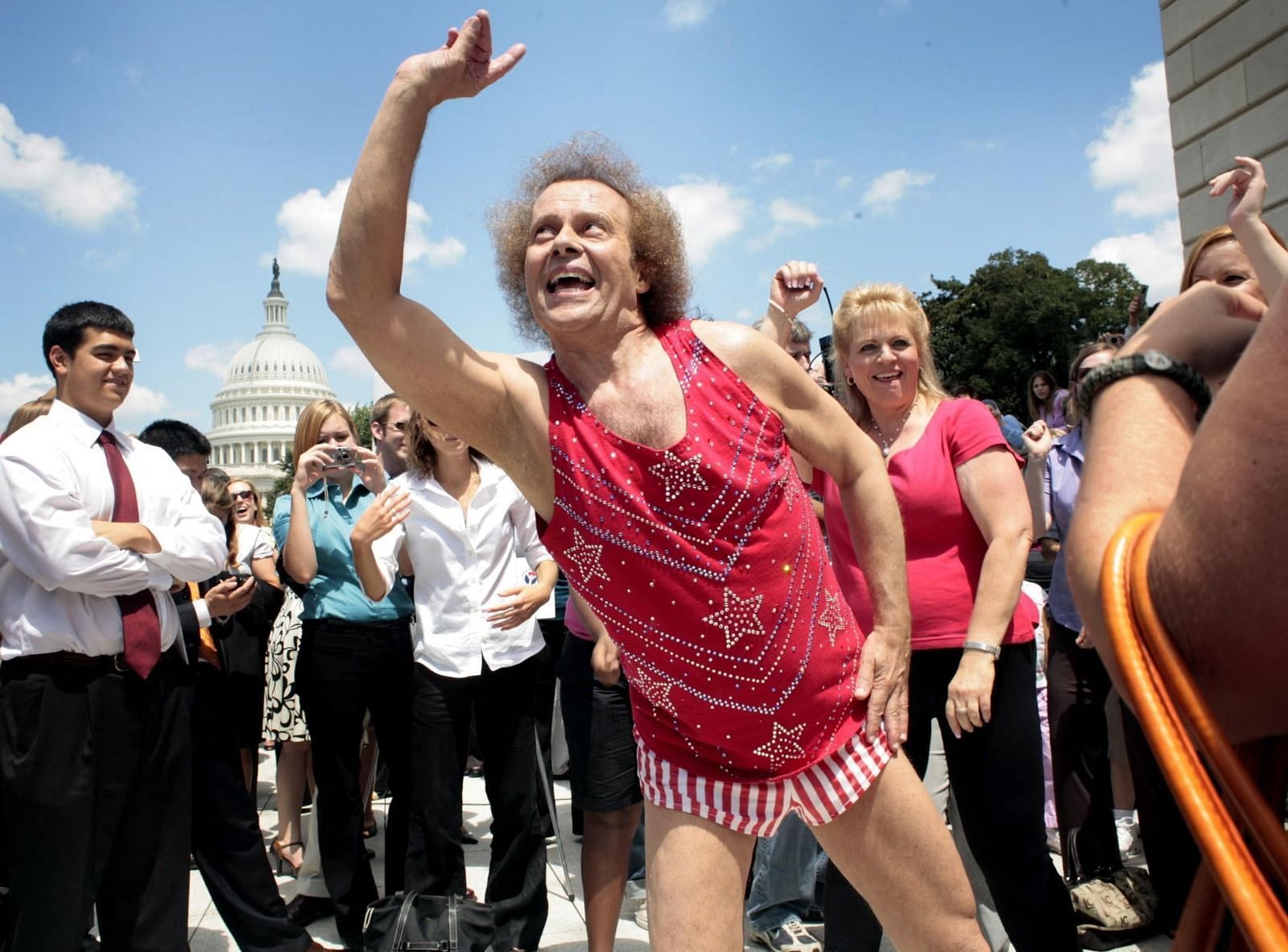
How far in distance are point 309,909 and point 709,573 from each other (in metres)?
3.68

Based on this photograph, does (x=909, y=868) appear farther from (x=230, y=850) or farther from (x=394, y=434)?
(x=394, y=434)

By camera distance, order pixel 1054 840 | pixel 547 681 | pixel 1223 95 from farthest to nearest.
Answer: pixel 1223 95, pixel 547 681, pixel 1054 840

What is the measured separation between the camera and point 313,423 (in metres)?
5.07

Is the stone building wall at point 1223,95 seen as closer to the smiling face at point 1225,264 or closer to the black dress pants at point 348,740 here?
the smiling face at point 1225,264

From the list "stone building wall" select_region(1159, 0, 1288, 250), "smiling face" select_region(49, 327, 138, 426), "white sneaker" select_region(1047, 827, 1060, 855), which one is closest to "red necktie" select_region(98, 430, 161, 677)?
"smiling face" select_region(49, 327, 138, 426)

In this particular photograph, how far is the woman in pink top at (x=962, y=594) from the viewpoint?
295cm

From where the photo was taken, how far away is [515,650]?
4277 mm

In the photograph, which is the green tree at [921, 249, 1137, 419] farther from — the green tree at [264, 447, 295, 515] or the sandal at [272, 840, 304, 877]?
the green tree at [264, 447, 295, 515]

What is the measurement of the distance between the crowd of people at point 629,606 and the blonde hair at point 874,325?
0.6 inches

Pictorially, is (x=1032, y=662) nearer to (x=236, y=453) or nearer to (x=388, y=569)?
(x=388, y=569)

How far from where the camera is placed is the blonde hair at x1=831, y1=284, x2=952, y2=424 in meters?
3.47

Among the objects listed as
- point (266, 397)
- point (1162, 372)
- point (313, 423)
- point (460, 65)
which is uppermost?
point (266, 397)

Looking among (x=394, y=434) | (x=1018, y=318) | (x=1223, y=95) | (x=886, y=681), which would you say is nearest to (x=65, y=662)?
(x=394, y=434)

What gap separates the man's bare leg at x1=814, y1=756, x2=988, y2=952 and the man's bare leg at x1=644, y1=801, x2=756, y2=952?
8 centimetres
